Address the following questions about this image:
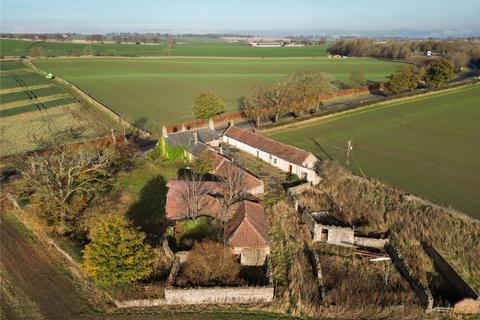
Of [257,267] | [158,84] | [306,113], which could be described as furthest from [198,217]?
[158,84]

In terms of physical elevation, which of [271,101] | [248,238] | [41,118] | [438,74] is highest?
[438,74]

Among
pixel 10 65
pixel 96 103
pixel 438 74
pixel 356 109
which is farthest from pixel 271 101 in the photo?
pixel 10 65

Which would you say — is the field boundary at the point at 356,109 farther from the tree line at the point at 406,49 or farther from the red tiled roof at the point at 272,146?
the tree line at the point at 406,49

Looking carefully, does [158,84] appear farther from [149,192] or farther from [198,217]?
[198,217]

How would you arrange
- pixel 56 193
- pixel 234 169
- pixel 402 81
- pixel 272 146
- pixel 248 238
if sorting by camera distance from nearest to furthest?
pixel 248 238, pixel 56 193, pixel 234 169, pixel 272 146, pixel 402 81

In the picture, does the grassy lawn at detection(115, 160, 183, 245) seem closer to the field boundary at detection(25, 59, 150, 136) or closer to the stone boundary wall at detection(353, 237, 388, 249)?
the field boundary at detection(25, 59, 150, 136)

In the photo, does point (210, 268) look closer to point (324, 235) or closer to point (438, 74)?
point (324, 235)

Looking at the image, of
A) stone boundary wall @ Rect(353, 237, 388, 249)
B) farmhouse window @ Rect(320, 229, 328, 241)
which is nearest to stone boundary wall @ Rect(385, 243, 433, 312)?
stone boundary wall @ Rect(353, 237, 388, 249)

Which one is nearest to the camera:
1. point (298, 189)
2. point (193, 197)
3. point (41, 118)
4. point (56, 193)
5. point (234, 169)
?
point (193, 197)
